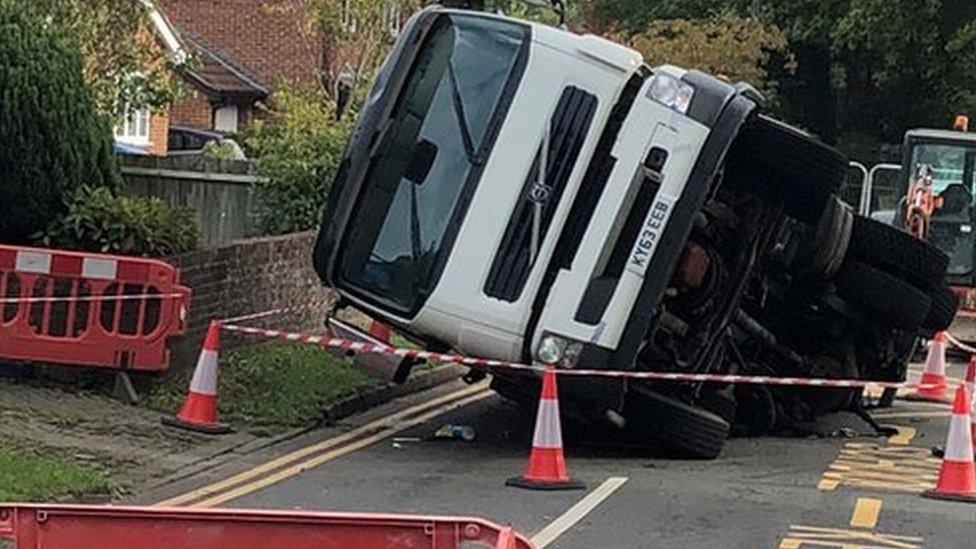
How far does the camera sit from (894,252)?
1459cm

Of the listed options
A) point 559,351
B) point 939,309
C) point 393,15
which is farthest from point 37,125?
point 393,15

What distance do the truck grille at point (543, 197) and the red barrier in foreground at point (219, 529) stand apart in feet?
20.5

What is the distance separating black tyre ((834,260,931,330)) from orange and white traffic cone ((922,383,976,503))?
2.81 m

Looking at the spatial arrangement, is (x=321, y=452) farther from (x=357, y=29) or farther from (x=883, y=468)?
(x=357, y=29)

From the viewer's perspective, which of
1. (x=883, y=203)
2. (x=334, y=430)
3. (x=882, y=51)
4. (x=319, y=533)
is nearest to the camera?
(x=319, y=533)

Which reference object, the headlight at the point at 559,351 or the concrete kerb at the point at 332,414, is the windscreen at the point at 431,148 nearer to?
the headlight at the point at 559,351

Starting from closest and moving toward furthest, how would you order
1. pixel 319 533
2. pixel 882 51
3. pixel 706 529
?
pixel 319 533
pixel 706 529
pixel 882 51

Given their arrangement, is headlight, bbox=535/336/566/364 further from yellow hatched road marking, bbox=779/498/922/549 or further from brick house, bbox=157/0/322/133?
brick house, bbox=157/0/322/133

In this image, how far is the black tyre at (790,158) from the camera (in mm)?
12789

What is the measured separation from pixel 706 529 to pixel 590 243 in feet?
8.36

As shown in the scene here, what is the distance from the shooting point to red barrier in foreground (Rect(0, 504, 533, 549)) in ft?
18.7

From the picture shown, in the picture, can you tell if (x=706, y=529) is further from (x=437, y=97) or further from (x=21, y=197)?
(x=21, y=197)

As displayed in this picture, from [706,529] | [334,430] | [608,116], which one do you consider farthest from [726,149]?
[334,430]

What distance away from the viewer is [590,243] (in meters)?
12.0
